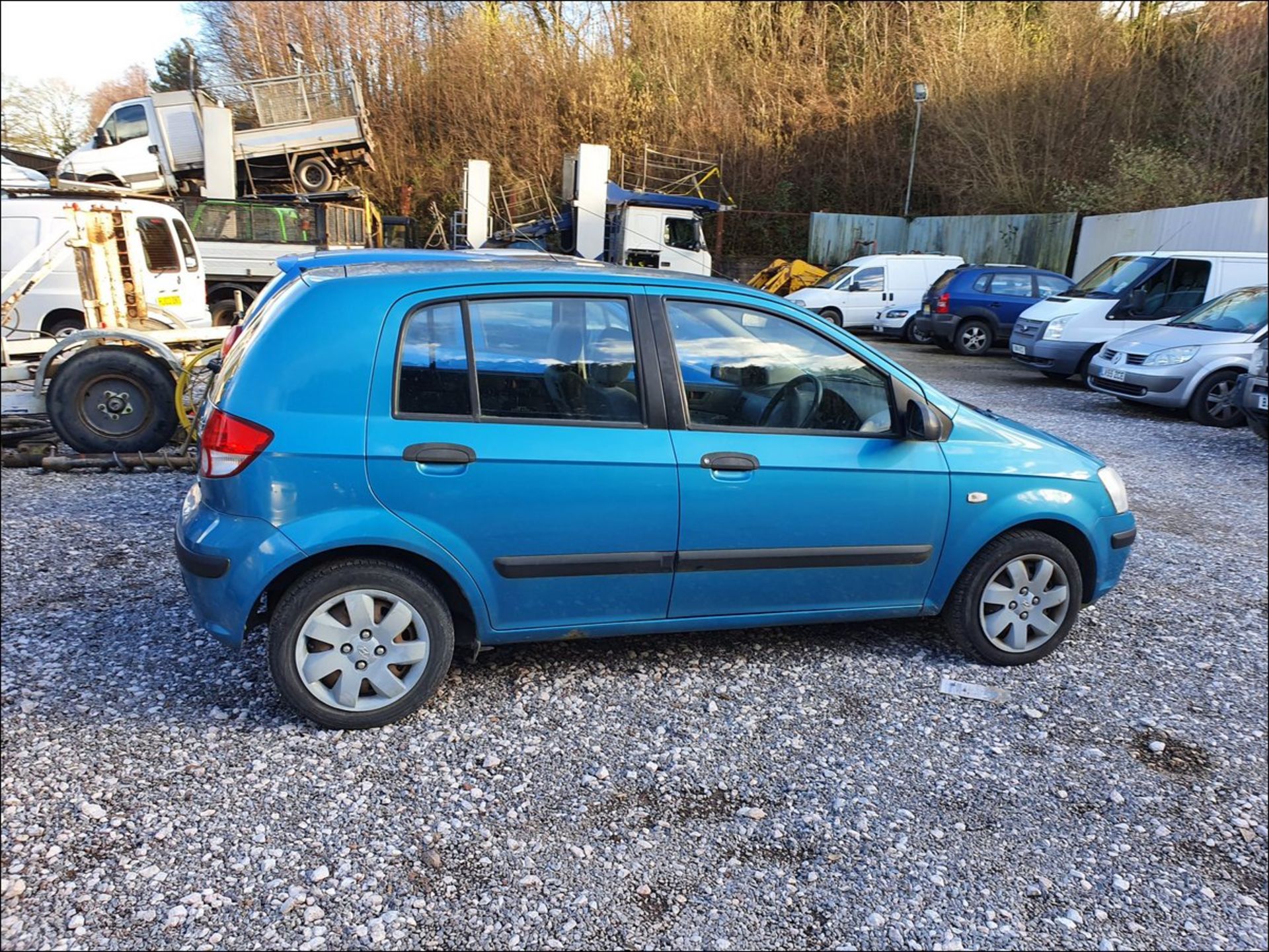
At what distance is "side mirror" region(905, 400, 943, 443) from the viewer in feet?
11.8

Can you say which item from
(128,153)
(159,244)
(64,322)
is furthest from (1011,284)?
(128,153)

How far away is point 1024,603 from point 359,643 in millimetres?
2867

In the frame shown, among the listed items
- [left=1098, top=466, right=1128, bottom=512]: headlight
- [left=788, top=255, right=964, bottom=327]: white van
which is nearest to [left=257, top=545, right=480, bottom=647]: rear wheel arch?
[left=1098, top=466, right=1128, bottom=512]: headlight

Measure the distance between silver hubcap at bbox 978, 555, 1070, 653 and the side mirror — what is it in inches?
29.6

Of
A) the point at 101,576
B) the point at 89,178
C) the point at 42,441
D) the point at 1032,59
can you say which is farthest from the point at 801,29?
the point at 101,576

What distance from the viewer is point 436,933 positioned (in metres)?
2.38

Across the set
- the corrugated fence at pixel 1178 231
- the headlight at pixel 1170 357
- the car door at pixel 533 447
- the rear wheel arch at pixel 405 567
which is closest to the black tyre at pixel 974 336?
the corrugated fence at pixel 1178 231

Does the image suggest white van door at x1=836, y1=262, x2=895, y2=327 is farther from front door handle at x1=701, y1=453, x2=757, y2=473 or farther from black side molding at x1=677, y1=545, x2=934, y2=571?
front door handle at x1=701, y1=453, x2=757, y2=473

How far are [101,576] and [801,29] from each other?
3179 cm

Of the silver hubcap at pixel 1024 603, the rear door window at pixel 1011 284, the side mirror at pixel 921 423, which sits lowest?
the silver hubcap at pixel 1024 603

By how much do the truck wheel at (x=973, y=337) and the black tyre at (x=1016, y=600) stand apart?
13.7m

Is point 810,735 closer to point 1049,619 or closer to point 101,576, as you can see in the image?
point 1049,619

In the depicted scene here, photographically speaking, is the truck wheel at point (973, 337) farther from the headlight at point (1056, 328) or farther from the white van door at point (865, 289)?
the headlight at point (1056, 328)

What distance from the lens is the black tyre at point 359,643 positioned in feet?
10.3
